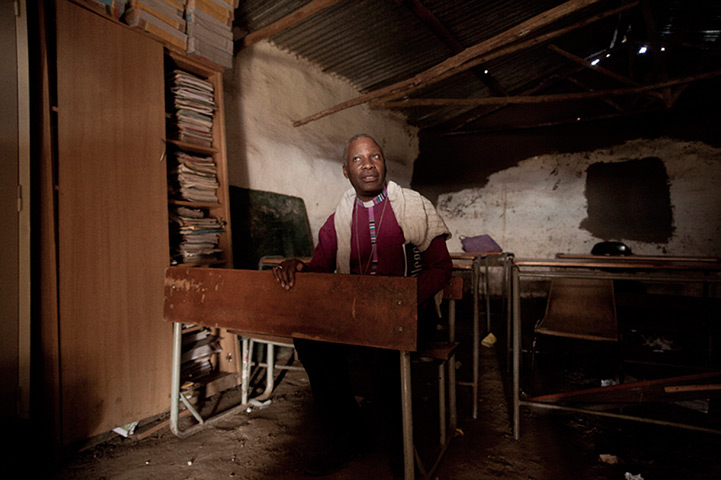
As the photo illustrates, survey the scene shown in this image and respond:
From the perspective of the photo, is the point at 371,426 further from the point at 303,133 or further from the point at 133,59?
the point at 303,133

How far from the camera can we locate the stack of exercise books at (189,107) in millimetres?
2455

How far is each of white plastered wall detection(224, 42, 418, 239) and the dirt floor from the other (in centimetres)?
217

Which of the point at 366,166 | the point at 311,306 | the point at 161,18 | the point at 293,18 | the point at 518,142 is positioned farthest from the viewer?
the point at 518,142

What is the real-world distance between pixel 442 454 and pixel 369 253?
3.63 feet

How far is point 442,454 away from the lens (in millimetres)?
1788

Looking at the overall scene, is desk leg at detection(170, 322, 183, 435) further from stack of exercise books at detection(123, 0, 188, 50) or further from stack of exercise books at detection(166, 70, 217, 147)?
stack of exercise books at detection(123, 0, 188, 50)

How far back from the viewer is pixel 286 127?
405 cm

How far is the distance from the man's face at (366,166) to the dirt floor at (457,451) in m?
1.15

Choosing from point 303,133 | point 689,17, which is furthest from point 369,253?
point 689,17

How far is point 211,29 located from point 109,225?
5.14 ft

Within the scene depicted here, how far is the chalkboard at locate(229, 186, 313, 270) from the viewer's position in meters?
3.22

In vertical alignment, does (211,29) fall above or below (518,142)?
below

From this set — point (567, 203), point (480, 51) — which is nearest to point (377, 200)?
point (480, 51)

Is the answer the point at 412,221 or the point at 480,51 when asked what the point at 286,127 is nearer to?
the point at 480,51
